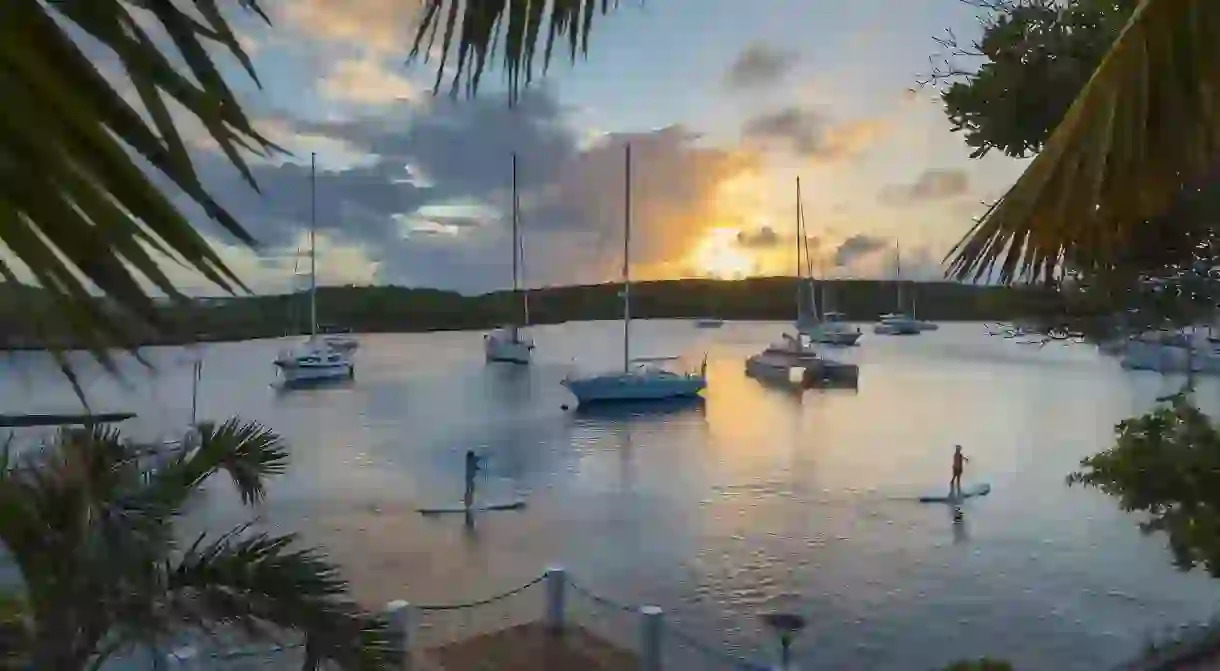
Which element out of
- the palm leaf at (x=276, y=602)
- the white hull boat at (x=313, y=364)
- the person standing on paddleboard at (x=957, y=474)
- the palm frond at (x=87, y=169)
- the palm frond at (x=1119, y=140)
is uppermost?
the palm frond at (x=1119, y=140)

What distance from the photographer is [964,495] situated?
21.0 metres

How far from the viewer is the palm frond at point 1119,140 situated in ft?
4.38

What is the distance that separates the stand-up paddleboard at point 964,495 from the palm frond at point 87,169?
21.6 m

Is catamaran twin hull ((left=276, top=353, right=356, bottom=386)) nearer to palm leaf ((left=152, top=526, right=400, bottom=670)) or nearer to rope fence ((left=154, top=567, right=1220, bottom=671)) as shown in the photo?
rope fence ((left=154, top=567, right=1220, bottom=671))

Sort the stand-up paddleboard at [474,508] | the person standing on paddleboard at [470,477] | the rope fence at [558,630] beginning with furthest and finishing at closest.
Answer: the stand-up paddleboard at [474,508], the person standing on paddleboard at [470,477], the rope fence at [558,630]

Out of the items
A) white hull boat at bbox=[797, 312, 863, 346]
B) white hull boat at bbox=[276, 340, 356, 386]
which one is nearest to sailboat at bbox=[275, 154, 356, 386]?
white hull boat at bbox=[276, 340, 356, 386]

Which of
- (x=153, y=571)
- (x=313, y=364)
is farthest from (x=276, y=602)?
(x=313, y=364)

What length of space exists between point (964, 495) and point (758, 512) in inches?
175

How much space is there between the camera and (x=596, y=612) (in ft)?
41.1

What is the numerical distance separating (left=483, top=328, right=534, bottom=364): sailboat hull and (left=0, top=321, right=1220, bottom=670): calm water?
1386cm

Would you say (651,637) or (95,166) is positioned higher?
(95,166)

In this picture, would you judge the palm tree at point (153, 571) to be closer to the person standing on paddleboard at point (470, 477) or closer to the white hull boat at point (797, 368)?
the person standing on paddleboard at point (470, 477)

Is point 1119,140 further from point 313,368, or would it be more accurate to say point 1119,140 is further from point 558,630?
point 313,368

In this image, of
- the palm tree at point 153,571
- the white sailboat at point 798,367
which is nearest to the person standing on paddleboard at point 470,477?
the palm tree at point 153,571
